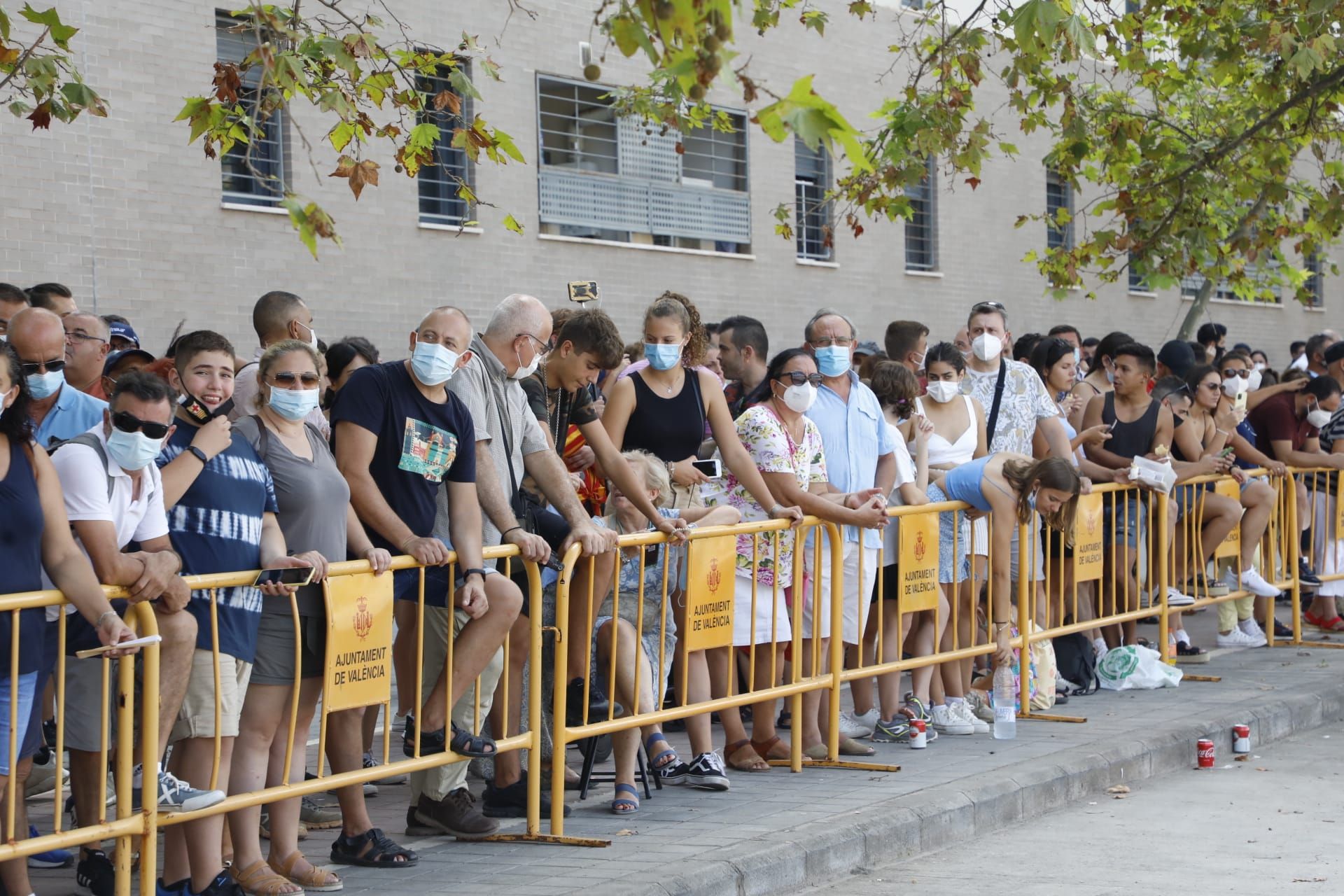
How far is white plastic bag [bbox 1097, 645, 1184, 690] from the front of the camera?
398 inches

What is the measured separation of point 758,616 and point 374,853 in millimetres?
2269

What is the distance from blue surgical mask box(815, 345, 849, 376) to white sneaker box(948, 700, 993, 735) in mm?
1882

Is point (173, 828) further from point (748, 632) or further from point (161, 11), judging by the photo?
point (161, 11)

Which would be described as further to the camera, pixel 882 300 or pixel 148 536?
pixel 882 300

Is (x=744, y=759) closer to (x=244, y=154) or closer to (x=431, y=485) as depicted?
(x=431, y=485)

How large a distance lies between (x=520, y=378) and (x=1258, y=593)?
670cm

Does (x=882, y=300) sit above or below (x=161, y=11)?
below

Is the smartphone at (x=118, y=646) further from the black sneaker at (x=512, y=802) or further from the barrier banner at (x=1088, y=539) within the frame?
the barrier banner at (x=1088, y=539)

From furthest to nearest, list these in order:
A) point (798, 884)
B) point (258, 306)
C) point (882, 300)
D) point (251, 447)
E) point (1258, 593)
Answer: point (882, 300)
point (1258, 593)
point (258, 306)
point (798, 884)
point (251, 447)

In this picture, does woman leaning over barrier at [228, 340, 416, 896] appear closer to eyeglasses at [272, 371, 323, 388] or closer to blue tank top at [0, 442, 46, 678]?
eyeglasses at [272, 371, 323, 388]

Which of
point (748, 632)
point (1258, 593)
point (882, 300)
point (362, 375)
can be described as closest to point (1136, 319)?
point (882, 300)

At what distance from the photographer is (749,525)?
724 cm

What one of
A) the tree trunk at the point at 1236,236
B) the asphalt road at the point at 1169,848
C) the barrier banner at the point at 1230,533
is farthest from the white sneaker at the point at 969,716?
the tree trunk at the point at 1236,236

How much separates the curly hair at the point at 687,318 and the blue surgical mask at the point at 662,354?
11cm
